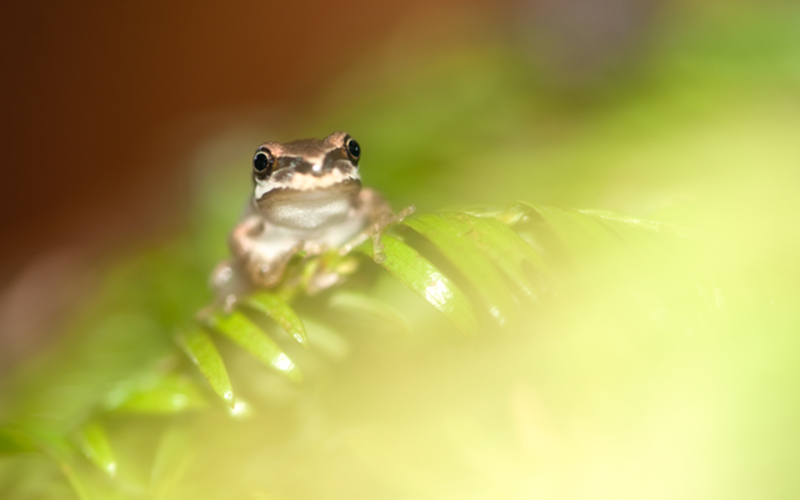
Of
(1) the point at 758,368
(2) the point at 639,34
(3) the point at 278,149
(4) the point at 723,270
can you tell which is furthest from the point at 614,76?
(1) the point at 758,368

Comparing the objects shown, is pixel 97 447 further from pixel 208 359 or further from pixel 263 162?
pixel 263 162

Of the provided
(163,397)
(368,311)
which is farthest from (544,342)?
(163,397)

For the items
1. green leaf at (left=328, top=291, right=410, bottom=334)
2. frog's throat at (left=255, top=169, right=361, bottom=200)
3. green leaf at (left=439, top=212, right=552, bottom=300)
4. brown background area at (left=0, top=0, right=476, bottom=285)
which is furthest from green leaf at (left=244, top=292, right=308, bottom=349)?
brown background area at (left=0, top=0, right=476, bottom=285)

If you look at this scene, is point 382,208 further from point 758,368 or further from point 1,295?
point 1,295

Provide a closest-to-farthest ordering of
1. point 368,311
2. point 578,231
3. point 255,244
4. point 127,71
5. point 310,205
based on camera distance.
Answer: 1. point 578,231
2. point 368,311
3. point 310,205
4. point 255,244
5. point 127,71

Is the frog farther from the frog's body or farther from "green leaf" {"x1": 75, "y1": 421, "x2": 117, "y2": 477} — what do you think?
"green leaf" {"x1": 75, "y1": 421, "x2": 117, "y2": 477}

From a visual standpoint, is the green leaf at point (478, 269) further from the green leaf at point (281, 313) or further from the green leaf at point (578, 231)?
the green leaf at point (281, 313)
